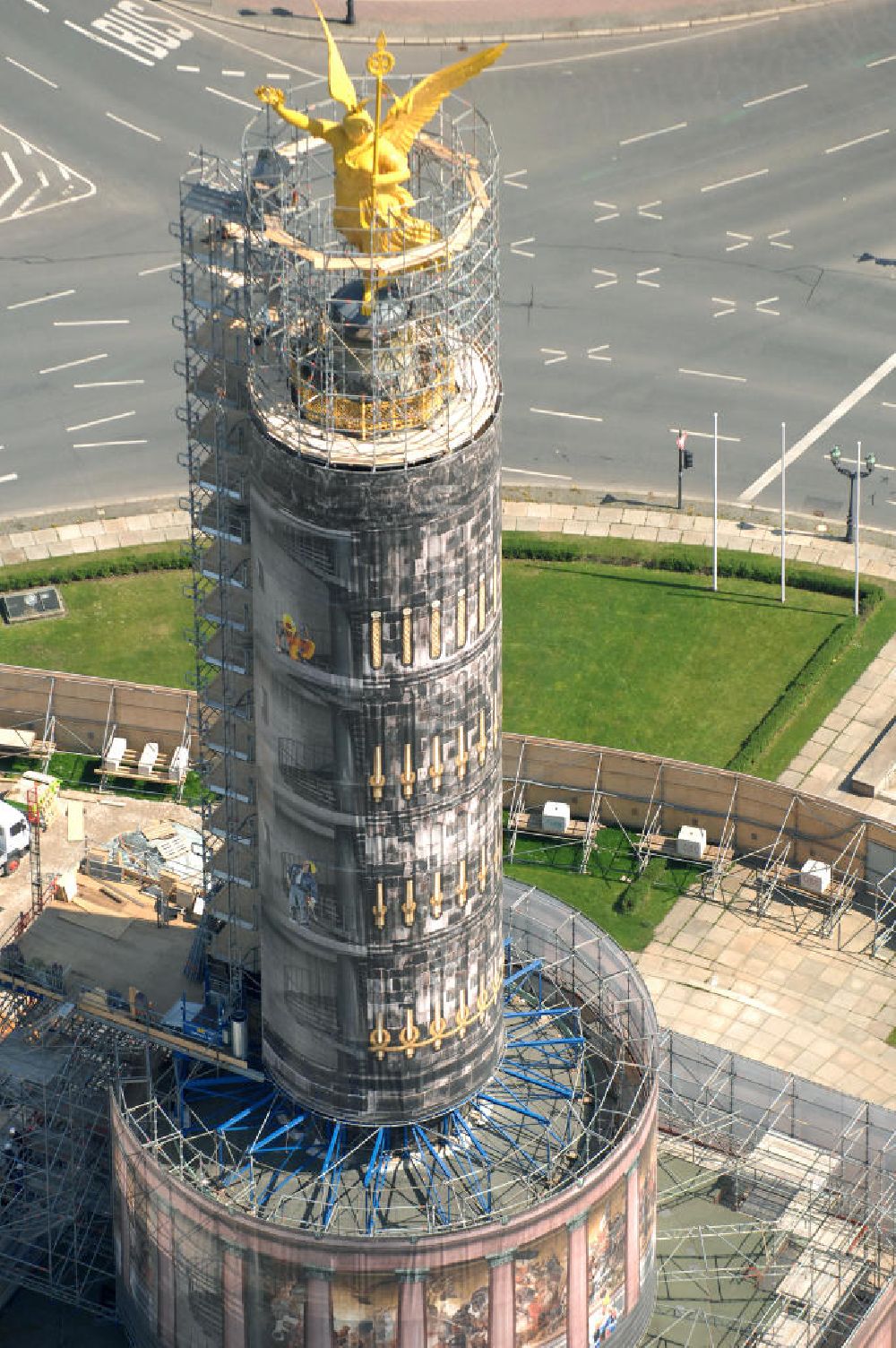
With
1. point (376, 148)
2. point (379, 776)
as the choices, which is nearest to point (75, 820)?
point (379, 776)

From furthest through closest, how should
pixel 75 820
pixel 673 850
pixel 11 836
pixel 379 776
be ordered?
pixel 673 850 → pixel 11 836 → pixel 75 820 → pixel 379 776

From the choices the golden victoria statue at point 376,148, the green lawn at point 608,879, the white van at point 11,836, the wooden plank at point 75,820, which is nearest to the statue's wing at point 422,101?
the golden victoria statue at point 376,148

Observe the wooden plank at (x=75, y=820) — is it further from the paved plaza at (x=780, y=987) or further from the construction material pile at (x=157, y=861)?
the paved plaza at (x=780, y=987)

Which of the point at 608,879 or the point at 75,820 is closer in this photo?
the point at 75,820

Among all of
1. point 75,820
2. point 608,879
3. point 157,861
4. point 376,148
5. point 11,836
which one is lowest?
point 608,879

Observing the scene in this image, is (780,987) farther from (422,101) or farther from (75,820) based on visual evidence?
(422,101)

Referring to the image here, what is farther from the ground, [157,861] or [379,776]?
[379,776]
